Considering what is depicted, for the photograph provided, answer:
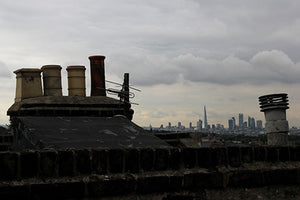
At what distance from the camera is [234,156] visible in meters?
7.09

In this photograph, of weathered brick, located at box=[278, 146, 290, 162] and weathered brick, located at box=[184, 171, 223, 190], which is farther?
weathered brick, located at box=[278, 146, 290, 162]

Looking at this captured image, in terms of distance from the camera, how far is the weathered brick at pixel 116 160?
607 cm

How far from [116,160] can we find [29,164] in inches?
53.4

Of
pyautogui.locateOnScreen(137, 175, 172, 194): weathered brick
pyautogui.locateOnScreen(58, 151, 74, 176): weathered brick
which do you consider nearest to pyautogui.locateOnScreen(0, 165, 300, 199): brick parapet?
pyautogui.locateOnScreen(137, 175, 172, 194): weathered brick

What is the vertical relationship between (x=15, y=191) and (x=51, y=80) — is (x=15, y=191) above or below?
below

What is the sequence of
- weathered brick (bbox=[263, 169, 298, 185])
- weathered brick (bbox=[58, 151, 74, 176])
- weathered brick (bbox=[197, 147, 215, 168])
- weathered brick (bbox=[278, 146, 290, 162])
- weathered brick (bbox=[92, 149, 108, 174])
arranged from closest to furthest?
weathered brick (bbox=[58, 151, 74, 176])
weathered brick (bbox=[92, 149, 108, 174])
weathered brick (bbox=[197, 147, 215, 168])
weathered brick (bbox=[263, 169, 298, 185])
weathered brick (bbox=[278, 146, 290, 162])

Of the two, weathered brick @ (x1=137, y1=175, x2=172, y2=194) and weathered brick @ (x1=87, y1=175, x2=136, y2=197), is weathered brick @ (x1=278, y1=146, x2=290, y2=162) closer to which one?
weathered brick @ (x1=137, y1=175, x2=172, y2=194)

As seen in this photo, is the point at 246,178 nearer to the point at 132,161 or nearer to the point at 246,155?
the point at 246,155

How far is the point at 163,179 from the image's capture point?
619cm

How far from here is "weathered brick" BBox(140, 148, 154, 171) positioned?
6309 mm

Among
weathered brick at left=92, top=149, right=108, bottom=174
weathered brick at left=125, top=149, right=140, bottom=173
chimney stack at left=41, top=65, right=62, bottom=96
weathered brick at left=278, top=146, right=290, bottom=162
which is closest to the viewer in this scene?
weathered brick at left=92, top=149, right=108, bottom=174

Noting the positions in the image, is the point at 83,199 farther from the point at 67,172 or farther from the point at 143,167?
the point at 143,167

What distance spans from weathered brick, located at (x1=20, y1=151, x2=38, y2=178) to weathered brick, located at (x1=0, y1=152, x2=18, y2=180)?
8cm

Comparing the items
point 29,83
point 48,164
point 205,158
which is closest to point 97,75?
point 29,83
